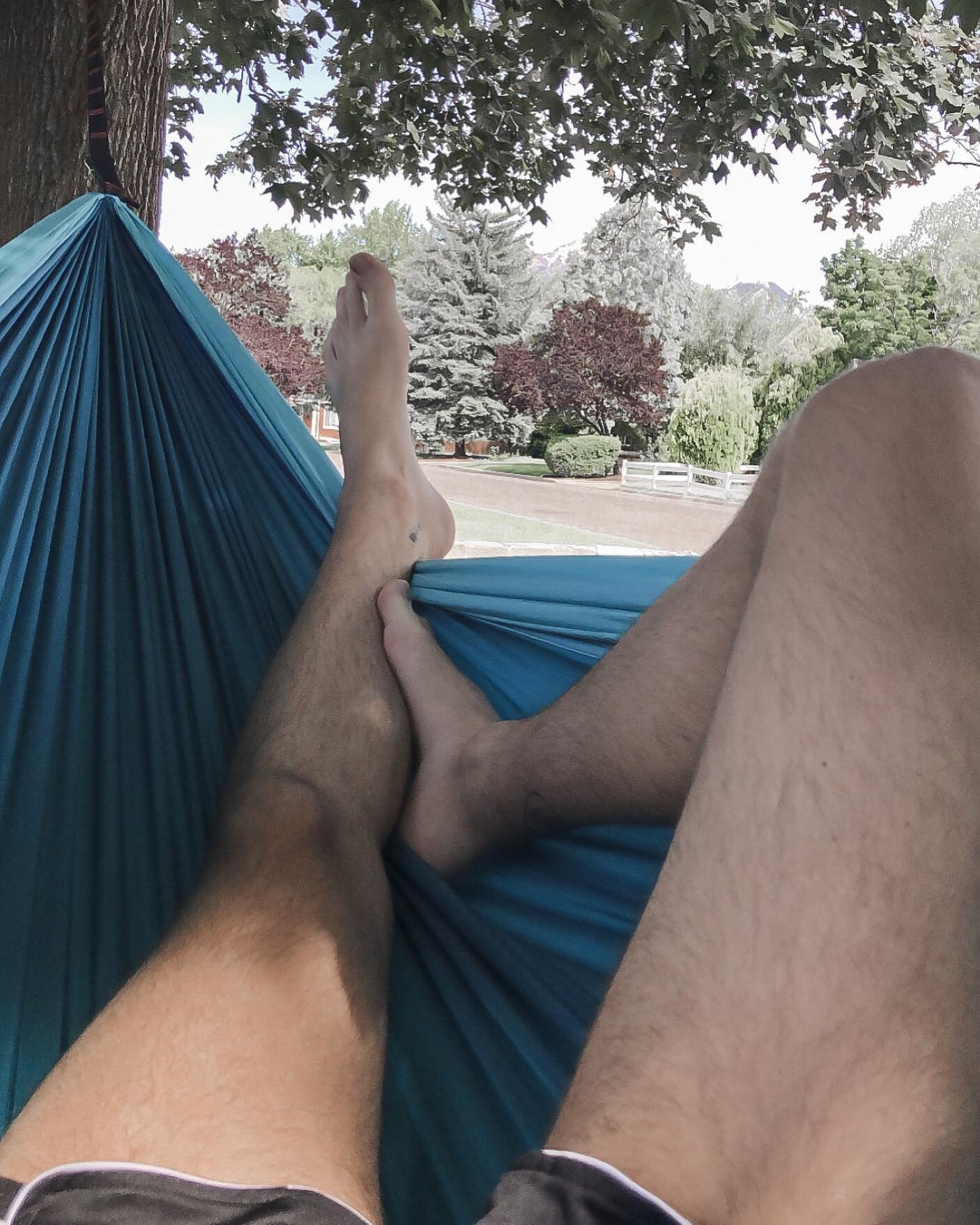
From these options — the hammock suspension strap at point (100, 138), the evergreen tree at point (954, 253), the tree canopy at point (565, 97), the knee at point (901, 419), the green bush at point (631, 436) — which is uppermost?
the evergreen tree at point (954, 253)

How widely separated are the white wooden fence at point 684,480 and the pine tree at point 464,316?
298 cm

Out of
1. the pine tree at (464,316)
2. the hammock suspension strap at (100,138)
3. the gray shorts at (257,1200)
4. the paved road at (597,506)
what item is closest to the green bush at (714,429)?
the paved road at (597,506)

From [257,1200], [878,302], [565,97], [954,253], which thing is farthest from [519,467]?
[257,1200]

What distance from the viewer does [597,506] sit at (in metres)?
13.9

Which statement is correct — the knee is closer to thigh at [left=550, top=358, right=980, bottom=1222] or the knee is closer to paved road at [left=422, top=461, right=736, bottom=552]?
thigh at [left=550, top=358, right=980, bottom=1222]

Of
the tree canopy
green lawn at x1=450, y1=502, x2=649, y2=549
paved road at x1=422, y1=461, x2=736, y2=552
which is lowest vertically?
green lawn at x1=450, y1=502, x2=649, y2=549

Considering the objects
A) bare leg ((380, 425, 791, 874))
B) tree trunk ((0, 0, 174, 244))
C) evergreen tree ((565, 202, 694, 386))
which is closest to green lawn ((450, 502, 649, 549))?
tree trunk ((0, 0, 174, 244))

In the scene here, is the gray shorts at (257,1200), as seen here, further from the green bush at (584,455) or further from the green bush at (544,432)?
the green bush at (544,432)

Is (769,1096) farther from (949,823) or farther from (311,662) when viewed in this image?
(311,662)

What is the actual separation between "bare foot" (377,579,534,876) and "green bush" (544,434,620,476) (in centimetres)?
1616

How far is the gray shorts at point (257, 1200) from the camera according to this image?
44 centimetres

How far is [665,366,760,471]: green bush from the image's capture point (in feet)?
55.1

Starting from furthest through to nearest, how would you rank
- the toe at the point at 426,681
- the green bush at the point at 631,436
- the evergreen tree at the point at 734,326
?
the evergreen tree at the point at 734,326
the green bush at the point at 631,436
the toe at the point at 426,681

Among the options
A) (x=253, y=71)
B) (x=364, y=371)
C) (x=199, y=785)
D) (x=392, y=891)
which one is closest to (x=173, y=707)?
(x=199, y=785)
